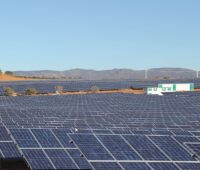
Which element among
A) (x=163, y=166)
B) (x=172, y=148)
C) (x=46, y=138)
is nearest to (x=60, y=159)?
(x=46, y=138)

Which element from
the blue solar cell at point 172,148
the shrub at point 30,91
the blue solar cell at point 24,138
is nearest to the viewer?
the blue solar cell at point 172,148

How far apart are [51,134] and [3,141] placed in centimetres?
274

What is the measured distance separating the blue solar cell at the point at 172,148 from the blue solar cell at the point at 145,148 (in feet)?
1.23

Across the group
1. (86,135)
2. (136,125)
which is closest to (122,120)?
(136,125)

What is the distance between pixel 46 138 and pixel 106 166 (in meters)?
4.47

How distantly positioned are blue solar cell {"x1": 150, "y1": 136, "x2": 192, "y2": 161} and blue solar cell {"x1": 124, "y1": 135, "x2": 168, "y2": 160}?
1.23 ft

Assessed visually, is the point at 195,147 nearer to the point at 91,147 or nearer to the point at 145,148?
the point at 145,148

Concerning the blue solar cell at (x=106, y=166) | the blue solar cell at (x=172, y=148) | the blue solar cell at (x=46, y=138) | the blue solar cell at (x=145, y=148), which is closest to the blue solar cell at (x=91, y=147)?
the blue solar cell at (x=106, y=166)

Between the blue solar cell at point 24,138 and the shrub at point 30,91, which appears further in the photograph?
the shrub at point 30,91

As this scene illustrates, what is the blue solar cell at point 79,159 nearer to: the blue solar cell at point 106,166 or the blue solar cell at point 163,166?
the blue solar cell at point 106,166

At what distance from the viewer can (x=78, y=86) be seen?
87375 mm

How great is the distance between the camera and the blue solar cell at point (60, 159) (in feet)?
68.2

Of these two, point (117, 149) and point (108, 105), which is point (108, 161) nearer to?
point (117, 149)

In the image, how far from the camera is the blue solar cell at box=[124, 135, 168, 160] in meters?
21.6
